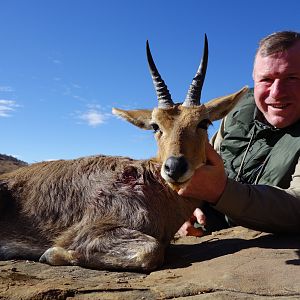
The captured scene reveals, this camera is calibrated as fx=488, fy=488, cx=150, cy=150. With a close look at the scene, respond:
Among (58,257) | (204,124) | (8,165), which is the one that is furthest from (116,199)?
(8,165)

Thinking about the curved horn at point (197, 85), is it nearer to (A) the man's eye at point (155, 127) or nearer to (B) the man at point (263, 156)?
(A) the man's eye at point (155, 127)

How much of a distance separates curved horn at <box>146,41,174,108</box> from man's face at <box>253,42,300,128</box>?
162 cm

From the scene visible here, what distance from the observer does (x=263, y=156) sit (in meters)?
7.37

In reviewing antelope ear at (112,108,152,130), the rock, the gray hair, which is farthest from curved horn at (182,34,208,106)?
the rock

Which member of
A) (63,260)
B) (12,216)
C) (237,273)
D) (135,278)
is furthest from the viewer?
(12,216)

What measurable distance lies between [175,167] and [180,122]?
999 mm

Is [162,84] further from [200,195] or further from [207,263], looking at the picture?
[207,263]

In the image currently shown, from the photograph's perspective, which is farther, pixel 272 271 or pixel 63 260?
pixel 63 260

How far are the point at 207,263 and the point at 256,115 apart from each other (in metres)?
3.40

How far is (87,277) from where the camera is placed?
509 centimetres

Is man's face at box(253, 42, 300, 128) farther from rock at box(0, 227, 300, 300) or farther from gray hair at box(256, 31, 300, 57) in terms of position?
rock at box(0, 227, 300, 300)

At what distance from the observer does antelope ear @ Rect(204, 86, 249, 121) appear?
6883mm

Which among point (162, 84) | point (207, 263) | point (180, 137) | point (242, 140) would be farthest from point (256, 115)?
point (207, 263)

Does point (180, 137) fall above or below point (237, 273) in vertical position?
above
